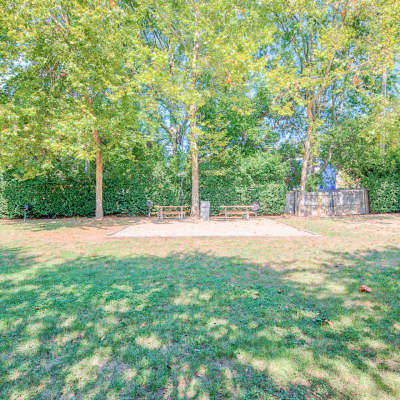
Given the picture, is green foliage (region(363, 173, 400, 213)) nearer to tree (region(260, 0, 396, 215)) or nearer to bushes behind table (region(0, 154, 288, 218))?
tree (region(260, 0, 396, 215))

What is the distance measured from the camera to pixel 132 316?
2932 millimetres

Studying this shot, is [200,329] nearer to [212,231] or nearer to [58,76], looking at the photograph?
[212,231]

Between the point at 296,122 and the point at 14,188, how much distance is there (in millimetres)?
22025

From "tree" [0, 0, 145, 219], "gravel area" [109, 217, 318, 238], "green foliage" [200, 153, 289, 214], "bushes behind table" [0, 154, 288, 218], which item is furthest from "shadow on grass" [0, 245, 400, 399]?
"green foliage" [200, 153, 289, 214]

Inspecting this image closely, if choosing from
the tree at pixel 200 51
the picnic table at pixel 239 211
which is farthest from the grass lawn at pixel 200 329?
the tree at pixel 200 51

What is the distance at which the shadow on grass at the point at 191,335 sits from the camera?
1.86 meters

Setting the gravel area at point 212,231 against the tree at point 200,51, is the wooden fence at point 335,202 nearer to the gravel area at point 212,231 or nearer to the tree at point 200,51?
the gravel area at point 212,231

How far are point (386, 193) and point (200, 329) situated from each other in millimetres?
19454

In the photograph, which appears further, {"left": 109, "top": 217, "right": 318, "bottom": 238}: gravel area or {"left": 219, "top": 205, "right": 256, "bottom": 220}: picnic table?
{"left": 219, "top": 205, "right": 256, "bottom": 220}: picnic table

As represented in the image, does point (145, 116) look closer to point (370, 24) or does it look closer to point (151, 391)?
point (151, 391)

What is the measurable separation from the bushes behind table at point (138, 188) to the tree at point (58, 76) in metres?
3.99

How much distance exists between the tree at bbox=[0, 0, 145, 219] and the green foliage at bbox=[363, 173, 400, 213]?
17.1 metres

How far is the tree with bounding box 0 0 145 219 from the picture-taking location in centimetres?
989

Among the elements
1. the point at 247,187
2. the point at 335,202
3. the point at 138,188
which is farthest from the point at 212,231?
the point at 335,202
